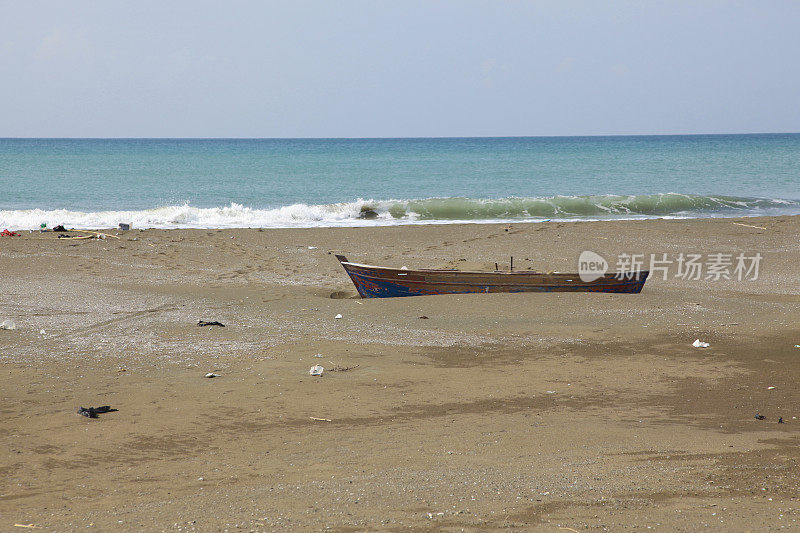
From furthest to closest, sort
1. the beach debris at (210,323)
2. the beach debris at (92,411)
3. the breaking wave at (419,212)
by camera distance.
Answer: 1. the breaking wave at (419,212)
2. the beach debris at (210,323)
3. the beach debris at (92,411)

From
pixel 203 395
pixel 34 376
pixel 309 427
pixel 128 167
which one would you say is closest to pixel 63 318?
pixel 34 376

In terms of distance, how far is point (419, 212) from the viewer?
87.6ft

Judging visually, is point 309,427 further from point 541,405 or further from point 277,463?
point 541,405

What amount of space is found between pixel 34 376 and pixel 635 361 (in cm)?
639

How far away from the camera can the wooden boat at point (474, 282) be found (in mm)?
11055

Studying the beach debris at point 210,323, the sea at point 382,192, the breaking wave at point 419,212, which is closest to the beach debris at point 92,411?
the beach debris at point 210,323

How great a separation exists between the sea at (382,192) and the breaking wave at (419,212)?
4 cm

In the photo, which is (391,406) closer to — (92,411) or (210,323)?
(92,411)

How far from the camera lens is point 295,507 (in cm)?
432

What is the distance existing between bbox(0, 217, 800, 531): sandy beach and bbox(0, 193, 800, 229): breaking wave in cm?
989

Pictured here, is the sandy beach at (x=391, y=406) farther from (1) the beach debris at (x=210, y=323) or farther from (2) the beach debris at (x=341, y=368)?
(1) the beach debris at (x=210, y=323)

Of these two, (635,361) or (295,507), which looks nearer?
(295,507)

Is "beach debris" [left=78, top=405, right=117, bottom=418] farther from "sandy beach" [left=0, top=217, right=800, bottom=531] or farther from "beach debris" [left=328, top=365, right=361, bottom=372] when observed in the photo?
"beach debris" [left=328, top=365, right=361, bottom=372]

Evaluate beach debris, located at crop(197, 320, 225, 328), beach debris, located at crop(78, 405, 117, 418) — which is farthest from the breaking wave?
beach debris, located at crop(78, 405, 117, 418)
